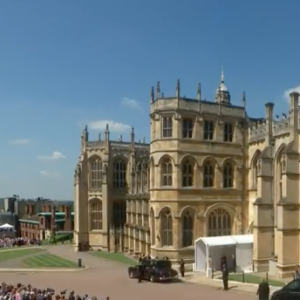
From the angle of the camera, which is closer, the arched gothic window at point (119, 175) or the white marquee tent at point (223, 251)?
the white marquee tent at point (223, 251)

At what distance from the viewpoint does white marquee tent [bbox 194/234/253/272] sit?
3397 cm

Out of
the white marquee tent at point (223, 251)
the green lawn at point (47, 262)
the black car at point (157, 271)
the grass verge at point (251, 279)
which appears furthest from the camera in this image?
the green lawn at point (47, 262)

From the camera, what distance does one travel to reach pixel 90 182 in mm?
57531

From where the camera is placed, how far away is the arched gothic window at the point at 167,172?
38.2 metres

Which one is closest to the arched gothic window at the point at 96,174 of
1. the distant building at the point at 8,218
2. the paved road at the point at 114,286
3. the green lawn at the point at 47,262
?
the green lawn at the point at 47,262

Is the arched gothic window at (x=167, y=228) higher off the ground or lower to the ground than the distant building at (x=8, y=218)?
higher

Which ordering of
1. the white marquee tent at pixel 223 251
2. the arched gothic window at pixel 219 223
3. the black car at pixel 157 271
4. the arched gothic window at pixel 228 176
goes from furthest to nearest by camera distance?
the arched gothic window at pixel 228 176 → the arched gothic window at pixel 219 223 → the white marquee tent at pixel 223 251 → the black car at pixel 157 271

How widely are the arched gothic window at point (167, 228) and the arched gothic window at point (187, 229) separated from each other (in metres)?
1.00

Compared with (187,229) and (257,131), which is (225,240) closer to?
(187,229)

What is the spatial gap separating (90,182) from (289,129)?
29230 mm

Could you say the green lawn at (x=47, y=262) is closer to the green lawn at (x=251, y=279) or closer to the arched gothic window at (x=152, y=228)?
the arched gothic window at (x=152, y=228)

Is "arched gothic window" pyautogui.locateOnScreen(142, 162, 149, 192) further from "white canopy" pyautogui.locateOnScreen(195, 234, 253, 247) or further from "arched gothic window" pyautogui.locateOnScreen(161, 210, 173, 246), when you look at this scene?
"white canopy" pyautogui.locateOnScreen(195, 234, 253, 247)

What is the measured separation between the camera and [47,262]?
1772 inches

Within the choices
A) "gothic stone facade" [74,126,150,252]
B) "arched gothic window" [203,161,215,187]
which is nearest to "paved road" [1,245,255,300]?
"arched gothic window" [203,161,215,187]
